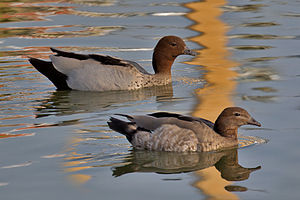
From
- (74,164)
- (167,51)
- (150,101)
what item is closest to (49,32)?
(167,51)

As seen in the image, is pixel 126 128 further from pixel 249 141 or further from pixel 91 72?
pixel 91 72

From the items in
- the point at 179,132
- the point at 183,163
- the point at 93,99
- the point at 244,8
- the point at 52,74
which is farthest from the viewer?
the point at 244,8

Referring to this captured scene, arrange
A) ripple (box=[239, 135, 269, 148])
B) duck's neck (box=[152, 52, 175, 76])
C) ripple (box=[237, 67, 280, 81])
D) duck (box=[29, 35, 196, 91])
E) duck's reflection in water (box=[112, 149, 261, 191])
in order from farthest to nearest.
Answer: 1. duck's neck (box=[152, 52, 175, 76])
2. ripple (box=[237, 67, 280, 81])
3. duck (box=[29, 35, 196, 91])
4. ripple (box=[239, 135, 269, 148])
5. duck's reflection in water (box=[112, 149, 261, 191])

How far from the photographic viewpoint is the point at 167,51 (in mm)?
13875

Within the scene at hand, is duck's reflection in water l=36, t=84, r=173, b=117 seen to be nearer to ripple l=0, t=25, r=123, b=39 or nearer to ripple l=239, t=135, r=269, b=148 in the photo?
ripple l=239, t=135, r=269, b=148

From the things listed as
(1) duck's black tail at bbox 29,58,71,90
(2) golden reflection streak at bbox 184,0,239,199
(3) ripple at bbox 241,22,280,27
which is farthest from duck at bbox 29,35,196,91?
(3) ripple at bbox 241,22,280,27

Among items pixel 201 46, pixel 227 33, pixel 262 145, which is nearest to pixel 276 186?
pixel 262 145

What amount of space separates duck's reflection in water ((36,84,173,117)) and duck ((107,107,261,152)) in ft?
7.57

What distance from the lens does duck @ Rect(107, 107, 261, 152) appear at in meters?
8.99

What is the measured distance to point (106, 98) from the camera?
1243 cm

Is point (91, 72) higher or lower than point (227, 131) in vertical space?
higher

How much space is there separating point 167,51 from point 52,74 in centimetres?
221

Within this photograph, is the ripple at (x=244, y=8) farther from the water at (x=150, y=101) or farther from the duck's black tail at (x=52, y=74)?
the duck's black tail at (x=52, y=74)

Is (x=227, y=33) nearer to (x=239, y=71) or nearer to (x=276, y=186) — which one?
(x=239, y=71)
